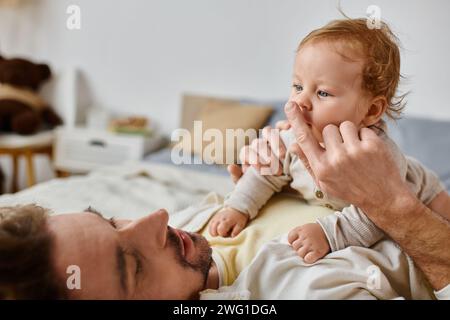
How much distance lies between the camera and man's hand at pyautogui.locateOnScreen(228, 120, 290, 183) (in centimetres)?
71

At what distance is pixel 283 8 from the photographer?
76 cm

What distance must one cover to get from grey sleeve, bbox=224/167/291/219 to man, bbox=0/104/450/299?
0.45 feet

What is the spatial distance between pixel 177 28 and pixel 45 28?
0.56 metres

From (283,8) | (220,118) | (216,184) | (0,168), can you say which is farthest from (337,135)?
(0,168)

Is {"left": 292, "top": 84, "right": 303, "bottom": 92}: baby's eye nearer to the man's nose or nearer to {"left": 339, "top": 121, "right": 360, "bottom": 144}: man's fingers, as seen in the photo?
{"left": 339, "top": 121, "right": 360, "bottom": 144}: man's fingers

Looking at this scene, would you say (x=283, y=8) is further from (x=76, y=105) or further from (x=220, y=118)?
(x=76, y=105)

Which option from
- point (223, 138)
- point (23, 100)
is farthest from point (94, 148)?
point (223, 138)

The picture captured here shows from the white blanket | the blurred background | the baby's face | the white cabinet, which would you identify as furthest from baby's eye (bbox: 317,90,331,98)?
the white cabinet

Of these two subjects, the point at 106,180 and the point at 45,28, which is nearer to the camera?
the point at 106,180

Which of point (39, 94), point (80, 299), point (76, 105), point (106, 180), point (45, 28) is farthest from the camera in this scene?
point (39, 94)

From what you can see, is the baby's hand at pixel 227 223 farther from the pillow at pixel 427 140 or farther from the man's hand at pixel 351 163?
the pillow at pixel 427 140

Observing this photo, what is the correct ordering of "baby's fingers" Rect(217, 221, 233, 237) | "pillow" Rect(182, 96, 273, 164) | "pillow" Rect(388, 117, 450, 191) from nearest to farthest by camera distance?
1. "baby's fingers" Rect(217, 221, 233, 237)
2. "pillow" Rect(182, 96, 273, 164)
3. "pillow" Rect(388, 117, 450, 191)

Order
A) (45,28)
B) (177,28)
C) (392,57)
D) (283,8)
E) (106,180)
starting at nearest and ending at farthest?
(392,57)
(283,8)
(177,28)
(106,180)
(45,28)
